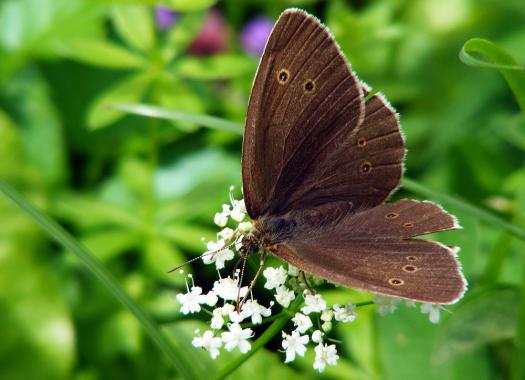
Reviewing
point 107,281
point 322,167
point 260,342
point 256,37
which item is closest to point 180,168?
point 256,37

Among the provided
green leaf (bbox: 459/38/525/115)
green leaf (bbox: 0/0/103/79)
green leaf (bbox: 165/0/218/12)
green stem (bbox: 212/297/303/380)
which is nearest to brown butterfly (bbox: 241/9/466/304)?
green stem (bbox: 212/297/303/380)

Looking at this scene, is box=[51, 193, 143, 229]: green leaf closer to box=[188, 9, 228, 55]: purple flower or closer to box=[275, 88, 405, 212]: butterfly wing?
box=[275, 88, 405, 212]: butterfly wing

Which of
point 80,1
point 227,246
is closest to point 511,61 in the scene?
point 227,246

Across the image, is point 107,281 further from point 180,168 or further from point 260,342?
point 180,168

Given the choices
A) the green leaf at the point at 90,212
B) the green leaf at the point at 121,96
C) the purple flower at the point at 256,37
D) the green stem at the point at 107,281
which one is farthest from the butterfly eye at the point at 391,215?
the purple flower at the point at 256,37

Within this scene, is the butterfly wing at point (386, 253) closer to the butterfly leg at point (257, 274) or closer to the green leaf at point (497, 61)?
the butterfly leg at point (257, 274)

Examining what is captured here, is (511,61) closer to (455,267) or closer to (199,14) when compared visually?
(455,267)
